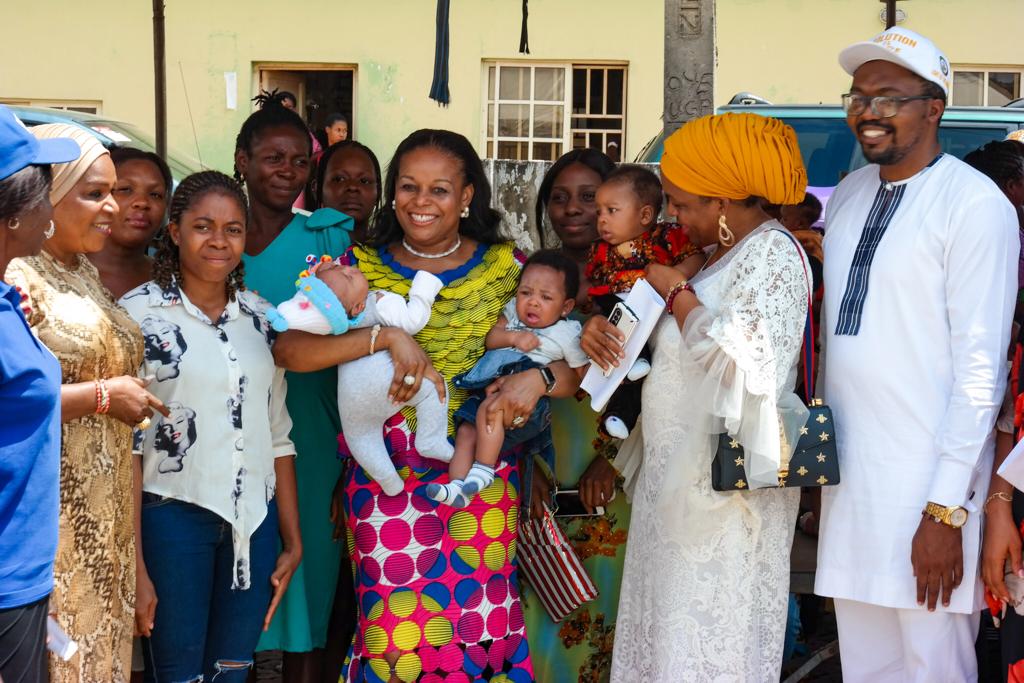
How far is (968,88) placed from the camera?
40.3ft

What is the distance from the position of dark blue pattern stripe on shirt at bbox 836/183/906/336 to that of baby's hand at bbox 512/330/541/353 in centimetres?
96

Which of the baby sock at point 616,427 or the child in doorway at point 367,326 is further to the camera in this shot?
the baby sock at point 616,427

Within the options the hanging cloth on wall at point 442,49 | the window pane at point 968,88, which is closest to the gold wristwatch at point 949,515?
the hanging cloth on wall at point 442,49

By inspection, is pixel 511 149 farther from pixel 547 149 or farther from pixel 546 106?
pixel 546 106

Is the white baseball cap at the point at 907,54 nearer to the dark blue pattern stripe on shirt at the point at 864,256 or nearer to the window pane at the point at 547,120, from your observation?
the dark blue pattern stripe on shirt at the point at 864,256

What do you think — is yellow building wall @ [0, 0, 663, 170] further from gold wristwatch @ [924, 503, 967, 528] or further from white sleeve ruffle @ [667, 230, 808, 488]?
gold wristwatch @ [924, 503, 967, 528]

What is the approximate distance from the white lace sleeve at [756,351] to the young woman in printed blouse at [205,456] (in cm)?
137

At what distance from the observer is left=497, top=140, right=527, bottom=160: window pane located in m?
12.3

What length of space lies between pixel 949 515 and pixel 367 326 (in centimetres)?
182

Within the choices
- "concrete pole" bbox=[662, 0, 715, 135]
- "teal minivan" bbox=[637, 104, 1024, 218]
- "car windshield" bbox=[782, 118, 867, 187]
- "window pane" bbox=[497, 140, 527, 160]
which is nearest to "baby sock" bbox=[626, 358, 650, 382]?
"concrete pole" bbox=[662, 0, 715, 135]

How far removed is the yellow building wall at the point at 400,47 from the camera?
1205 centimetres

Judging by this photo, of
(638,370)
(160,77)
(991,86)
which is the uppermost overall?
(991,86)

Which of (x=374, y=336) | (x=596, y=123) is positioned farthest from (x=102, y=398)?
(x=596, y=123)

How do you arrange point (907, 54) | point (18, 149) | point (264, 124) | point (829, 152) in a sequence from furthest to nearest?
point (829, 152) < point (264, 124) < point (907, 54) < point (18, 149)
